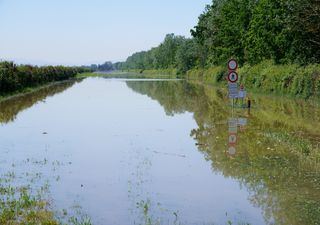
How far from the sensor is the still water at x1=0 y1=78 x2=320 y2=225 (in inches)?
336

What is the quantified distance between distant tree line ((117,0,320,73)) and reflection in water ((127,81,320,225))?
942 centimetres

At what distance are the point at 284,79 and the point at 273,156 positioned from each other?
23.5 metres

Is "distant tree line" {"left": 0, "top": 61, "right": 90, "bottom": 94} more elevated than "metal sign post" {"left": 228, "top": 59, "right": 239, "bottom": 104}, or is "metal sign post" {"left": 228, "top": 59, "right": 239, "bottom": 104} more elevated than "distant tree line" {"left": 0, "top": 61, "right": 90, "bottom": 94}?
"metal sign post" {"left": 228, "top": 59, "right": 239, "bottom": 104}

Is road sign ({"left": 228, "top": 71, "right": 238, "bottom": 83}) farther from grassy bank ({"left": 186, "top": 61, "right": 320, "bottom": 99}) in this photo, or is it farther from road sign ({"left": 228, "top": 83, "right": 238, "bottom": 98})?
grassy bank ({"left": 186, "top": 61, "right": 320, "bottom": 99})

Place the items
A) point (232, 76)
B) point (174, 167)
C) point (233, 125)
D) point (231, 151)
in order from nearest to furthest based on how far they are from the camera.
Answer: point (174, 167)
point (231, 151)
point (233, 125)
point (232, 76)

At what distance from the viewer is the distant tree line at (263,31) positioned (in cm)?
3231

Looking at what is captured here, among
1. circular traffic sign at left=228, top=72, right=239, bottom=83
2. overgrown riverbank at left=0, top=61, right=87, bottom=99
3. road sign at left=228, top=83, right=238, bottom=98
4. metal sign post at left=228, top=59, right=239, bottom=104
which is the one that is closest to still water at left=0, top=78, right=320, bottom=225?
road sign at left=228, top=83, right=238, bottom=98

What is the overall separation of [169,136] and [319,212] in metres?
10.1

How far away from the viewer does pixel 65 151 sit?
583 inches

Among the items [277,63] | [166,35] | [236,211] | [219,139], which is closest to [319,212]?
[236,211]

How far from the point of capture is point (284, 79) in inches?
1399

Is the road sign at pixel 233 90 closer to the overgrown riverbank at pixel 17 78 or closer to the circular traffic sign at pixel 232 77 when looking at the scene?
the circular traffic sign at pixel 232 77

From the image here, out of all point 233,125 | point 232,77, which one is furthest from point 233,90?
point 233,125

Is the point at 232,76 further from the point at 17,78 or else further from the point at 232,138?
the point at 17,78
